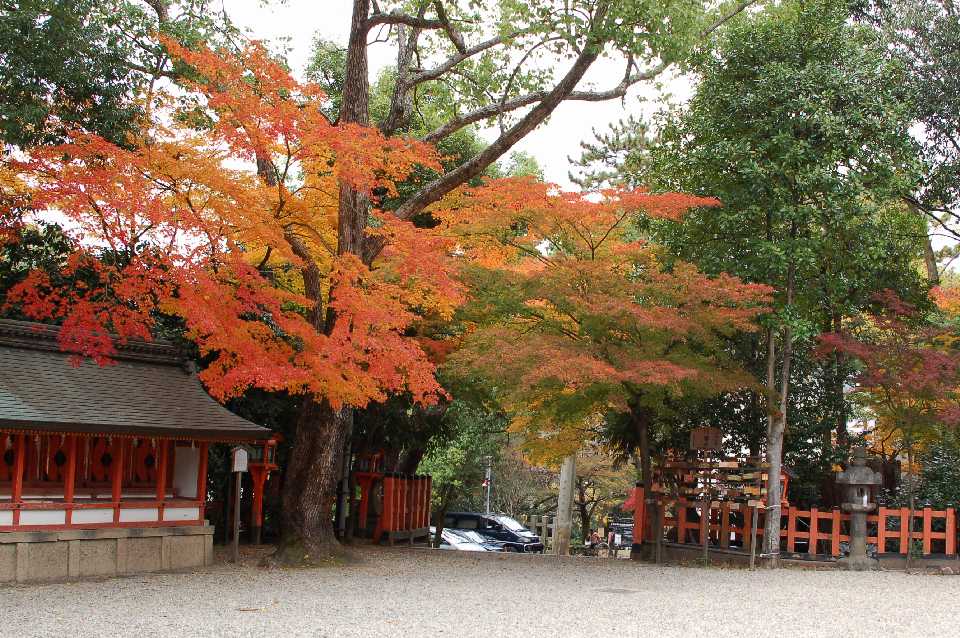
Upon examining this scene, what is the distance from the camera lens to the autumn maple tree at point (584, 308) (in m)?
14.0

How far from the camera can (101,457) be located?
13242 mm

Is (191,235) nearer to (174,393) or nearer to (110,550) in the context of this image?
(174,393)

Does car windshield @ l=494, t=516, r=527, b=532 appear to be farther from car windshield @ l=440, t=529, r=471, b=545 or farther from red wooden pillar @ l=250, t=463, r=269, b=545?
red wooden pillar @ l=250, t=463, r=269, b=545

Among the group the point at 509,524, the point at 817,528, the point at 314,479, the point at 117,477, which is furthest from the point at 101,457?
the point at 509,524

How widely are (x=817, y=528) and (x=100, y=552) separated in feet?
38.7

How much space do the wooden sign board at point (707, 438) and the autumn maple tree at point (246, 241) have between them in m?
4.97

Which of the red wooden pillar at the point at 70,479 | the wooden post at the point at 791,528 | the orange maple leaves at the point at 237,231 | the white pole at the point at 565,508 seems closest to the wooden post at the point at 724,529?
the wooden post at the point at 791,528

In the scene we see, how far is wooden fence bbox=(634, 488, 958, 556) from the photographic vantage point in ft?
50.7

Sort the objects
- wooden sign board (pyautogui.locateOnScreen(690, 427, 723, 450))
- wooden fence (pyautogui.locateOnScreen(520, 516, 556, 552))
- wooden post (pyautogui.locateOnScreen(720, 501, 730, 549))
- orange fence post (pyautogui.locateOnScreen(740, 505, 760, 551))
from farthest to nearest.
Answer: wooden fence (pyautogui.locateOnScreen(520, 516, 556, 552))
wooden post (pyautogui.locateOnScreen(720, 501, 730, 549))
orange fence post (pyautogui.locateOnScreen(740, 505, 760, 551))
wooden sign board (pyautogui.locateOnScreen(690, 427, 723, 450))

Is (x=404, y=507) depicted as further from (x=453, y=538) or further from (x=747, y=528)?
(x=747, y=528)

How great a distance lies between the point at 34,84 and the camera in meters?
12.8

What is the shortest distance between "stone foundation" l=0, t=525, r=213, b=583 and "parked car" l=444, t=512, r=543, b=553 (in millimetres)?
14622

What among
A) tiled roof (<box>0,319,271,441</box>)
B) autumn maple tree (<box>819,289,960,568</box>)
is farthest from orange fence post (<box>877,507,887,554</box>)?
tiled roof (<box>0,319,271,441</box>)

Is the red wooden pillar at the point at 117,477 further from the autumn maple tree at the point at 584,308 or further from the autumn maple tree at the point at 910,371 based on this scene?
the autumn maple tree at the point at 910,371
